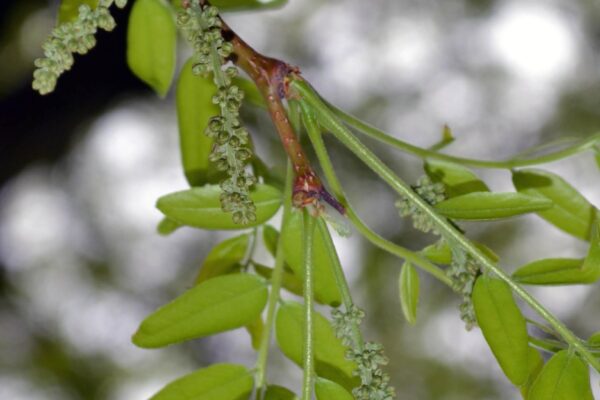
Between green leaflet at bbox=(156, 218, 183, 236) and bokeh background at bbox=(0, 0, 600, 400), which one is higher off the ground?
bokeh background at bbox=(0, 0, 600, 400)

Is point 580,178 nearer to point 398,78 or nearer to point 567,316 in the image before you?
point 567,316

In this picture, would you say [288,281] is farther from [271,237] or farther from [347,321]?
[347,321]

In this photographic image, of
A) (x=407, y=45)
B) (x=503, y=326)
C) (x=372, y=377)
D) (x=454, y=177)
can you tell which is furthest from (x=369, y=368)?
(x=407, y=45)

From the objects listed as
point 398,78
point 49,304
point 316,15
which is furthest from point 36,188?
point 398,78

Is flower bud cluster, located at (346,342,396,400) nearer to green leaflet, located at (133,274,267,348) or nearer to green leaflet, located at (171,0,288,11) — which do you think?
green leaflet, located at (133,274,267,348)

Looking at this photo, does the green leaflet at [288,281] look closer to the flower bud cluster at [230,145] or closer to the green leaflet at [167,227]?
the green leaflet at [167,227]

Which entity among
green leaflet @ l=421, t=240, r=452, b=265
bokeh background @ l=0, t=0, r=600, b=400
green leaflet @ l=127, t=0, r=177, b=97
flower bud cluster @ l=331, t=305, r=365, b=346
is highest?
bokeh background @ l=0, t=0, r=600, b=400

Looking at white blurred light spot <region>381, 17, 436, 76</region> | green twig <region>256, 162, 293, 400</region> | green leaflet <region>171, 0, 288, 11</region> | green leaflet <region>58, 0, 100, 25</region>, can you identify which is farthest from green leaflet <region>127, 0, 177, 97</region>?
white blurred light spot <region>381, 17, 436, 76</region>
